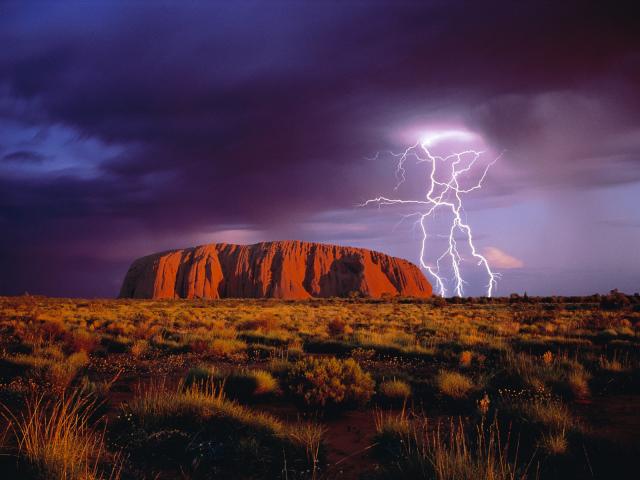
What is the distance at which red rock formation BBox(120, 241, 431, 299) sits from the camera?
110 meters

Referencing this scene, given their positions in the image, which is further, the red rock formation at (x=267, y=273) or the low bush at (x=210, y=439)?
the red rock formation at (x=267, y=273)

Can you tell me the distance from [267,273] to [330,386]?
357ft

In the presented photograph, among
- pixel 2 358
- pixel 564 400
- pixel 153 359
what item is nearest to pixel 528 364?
pixel 564 400

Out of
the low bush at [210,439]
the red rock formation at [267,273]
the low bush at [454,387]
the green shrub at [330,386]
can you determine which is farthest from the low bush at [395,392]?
the red rock formation at [267,273]

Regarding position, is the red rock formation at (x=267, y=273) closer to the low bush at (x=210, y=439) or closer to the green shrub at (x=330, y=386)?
the green shrub at (x=330, y=386)

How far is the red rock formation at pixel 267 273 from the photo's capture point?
110 meters

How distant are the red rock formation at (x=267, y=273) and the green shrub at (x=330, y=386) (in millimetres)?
98728

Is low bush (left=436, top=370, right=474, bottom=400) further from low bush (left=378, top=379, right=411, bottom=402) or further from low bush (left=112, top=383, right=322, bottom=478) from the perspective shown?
low bush (left=112, top=383, right=322, bottom=478)

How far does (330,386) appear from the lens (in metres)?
6.82

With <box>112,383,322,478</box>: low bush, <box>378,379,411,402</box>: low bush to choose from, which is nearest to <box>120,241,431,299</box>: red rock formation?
<box>378,379,411,402</box>: low bush

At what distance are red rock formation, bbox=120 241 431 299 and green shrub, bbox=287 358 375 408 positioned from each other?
9873cm

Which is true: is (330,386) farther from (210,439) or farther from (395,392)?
(210,439)

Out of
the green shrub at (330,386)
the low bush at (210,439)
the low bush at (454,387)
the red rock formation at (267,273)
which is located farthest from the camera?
the red rock formation at (267,273)

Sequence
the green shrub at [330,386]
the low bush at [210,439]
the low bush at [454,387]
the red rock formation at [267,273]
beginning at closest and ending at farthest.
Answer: the low bush at [210,439] → the green shrub at [330,386] → the low bush at [454,387] → the red rock formation at [267,273]
